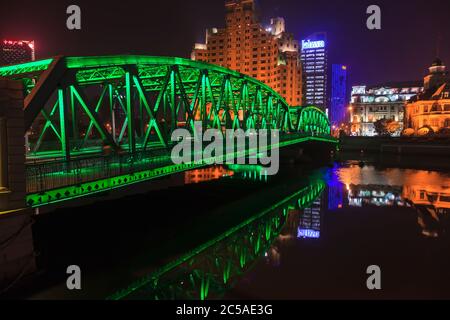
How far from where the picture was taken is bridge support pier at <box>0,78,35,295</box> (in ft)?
Result: 42.4

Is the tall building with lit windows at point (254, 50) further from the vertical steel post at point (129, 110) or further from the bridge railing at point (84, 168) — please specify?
the bridge railing at point (84, 168)

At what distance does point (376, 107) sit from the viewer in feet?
547

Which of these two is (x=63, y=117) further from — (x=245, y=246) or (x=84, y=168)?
(x=245, y=246)

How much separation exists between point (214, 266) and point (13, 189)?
981 cm

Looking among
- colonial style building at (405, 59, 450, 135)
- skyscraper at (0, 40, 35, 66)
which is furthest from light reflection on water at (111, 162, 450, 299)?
colonial style building at (405, 59, 450, 135)

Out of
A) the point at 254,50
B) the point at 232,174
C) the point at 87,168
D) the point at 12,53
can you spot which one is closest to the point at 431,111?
the point at 254,50

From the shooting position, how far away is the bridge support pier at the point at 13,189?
12.9 m

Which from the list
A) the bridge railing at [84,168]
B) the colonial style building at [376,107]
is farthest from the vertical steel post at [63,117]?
the colonial style building at [376,107]

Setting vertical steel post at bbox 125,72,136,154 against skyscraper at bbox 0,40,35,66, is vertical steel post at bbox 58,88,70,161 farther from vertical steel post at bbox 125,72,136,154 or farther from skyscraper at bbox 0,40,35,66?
skyscraper at bbox 0,40,35,66

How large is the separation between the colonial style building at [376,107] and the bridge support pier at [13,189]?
167289 mm

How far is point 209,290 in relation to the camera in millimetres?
15109

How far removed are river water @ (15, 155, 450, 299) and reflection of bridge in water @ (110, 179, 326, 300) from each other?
0.05 m
